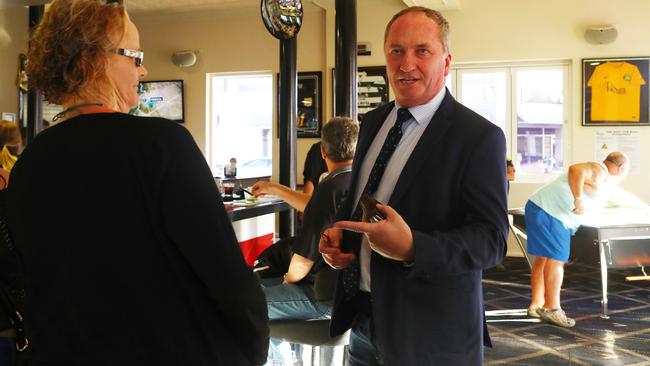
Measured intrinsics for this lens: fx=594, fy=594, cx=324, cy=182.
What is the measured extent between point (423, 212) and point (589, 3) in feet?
23.2

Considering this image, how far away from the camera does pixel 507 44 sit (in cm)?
762

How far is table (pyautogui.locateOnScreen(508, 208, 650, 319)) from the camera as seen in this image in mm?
4629

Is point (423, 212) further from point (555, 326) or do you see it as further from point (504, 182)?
point (555, 326)

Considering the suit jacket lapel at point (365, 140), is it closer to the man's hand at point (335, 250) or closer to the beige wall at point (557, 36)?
the man's hand at point (335, 250)

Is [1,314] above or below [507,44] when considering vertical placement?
below

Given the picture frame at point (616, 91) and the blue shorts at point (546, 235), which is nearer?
the blue shorts at point (546, 235)

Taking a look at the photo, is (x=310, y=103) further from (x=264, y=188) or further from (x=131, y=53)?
(x=131, y=53)

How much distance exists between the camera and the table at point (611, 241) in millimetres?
4629

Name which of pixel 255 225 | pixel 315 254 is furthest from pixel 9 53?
pixel 315 254

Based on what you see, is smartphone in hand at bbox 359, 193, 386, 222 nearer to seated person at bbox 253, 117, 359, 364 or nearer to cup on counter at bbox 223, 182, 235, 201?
seated person at bbox 253, 117, 359, 364

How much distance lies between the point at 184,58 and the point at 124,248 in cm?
851

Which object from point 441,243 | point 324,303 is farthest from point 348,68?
point 441,243

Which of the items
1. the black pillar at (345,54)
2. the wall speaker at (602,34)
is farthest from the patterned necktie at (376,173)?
the wall speaker at (602,34)

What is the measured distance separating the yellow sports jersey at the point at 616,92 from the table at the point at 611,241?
103 inches
